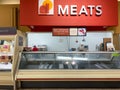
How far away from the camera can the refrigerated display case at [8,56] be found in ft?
13.9

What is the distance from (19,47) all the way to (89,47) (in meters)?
3.71

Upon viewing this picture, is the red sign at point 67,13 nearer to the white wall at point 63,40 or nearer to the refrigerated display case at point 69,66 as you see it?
the white wall at point 63,40

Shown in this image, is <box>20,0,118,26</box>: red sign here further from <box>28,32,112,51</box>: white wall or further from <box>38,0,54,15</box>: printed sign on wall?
<box>28,32,112,51</box>: white wall

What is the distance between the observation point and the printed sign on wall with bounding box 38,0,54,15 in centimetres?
655

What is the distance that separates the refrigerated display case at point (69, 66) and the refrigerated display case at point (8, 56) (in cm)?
15

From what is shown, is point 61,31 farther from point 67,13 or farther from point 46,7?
point 46,7

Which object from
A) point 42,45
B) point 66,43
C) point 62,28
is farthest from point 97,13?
point 42,45

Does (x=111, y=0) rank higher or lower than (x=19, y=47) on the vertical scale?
higher

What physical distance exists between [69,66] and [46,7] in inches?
108

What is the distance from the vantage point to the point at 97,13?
654cm

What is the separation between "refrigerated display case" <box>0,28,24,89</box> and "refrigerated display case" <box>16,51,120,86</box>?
153mm

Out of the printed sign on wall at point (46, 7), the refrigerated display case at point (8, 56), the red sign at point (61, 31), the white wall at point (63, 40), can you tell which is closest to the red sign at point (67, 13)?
the printed sign on wall at point (46, 7)

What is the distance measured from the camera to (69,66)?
4336 millimetres

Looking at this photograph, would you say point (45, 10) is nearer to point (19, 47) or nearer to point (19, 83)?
point (19, 47)
